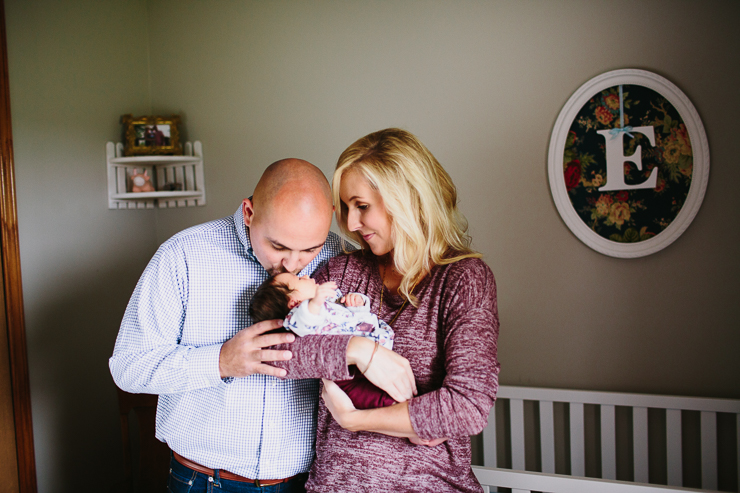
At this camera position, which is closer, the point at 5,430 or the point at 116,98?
the point at 5,430

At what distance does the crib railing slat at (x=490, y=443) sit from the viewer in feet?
7.25

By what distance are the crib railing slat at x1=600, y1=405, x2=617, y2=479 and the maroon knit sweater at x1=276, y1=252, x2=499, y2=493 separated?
110 cm

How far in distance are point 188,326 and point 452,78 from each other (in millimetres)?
1601

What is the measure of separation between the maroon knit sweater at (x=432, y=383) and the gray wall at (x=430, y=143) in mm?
1097

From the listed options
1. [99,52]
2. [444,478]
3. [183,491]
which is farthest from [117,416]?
[444,478]

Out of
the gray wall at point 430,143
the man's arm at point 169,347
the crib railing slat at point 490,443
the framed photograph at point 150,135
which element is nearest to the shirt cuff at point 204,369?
the man's arm at point 169,347

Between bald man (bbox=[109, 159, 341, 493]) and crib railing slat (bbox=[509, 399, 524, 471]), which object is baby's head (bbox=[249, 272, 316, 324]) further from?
crib railing slat (bbox=[509, 399, 524, 471])

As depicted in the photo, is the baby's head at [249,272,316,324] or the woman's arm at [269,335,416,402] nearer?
the woman's arm at [269,335,416,402]

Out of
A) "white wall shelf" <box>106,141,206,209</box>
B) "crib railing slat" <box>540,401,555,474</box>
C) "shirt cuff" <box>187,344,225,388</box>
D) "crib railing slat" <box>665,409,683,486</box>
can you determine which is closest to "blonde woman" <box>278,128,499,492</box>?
"shirt cuff" <box>187,344,225,388</box>

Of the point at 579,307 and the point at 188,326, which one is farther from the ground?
the point at 188,326

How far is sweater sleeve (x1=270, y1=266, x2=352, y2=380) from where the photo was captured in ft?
3.73

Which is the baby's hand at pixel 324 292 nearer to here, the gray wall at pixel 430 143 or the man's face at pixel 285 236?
the man's face at pixel 285 236

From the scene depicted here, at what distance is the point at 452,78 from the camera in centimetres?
228

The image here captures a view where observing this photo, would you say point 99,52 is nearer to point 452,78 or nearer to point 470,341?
point 452,78
